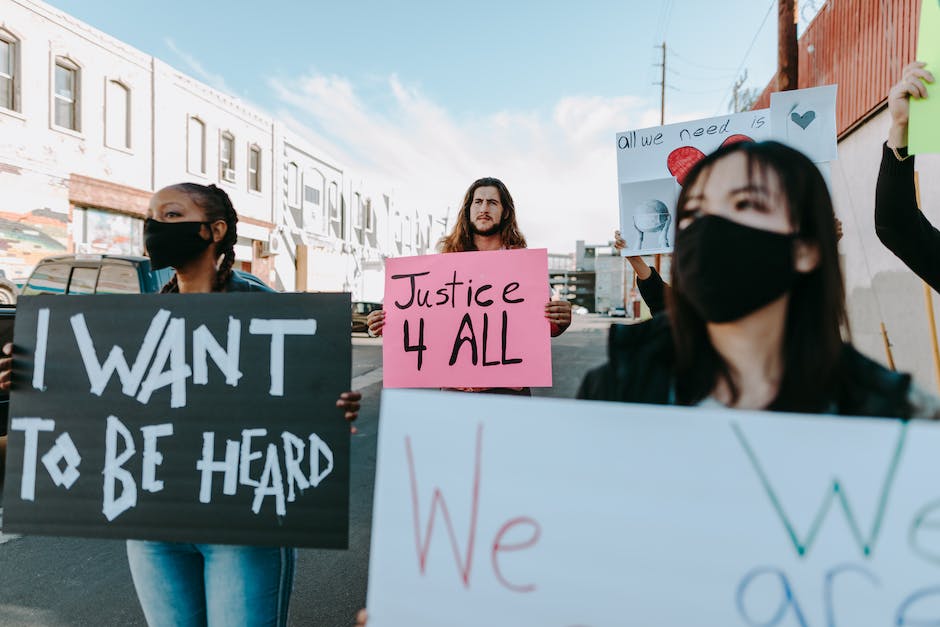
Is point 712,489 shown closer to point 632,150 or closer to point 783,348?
point 783,348

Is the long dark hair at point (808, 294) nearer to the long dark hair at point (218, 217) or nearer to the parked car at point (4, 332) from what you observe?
the long dark hair at point (218, 217)

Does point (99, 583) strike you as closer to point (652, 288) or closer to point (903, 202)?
point (652, 288)

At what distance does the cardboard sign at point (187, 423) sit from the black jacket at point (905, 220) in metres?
1.64

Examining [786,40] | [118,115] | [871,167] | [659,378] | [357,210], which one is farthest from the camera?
[357,210]

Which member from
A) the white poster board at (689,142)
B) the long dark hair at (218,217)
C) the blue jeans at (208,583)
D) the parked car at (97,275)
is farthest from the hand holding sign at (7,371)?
the parked car at (97,275)

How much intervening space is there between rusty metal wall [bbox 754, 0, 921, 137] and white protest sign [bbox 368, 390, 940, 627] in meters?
7.24

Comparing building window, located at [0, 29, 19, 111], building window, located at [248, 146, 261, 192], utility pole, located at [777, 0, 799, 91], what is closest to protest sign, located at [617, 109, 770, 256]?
utility pole, located at [777, 0, 799, 91]

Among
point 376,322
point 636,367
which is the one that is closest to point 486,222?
point 376,322

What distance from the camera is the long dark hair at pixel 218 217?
6.30ft

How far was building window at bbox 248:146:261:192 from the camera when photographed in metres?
22.6

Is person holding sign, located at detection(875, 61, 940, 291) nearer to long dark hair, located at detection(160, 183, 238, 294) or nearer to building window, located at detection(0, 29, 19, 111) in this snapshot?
long dark hair, located at detection(160, 183, 238, 294)

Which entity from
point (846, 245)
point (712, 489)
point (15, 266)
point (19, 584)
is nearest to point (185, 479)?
point (712, 489)

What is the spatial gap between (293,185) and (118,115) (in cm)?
944

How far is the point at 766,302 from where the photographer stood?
1040 millimetres
